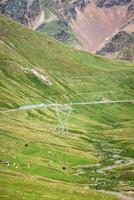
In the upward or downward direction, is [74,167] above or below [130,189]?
above

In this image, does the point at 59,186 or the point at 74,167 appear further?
the point at 74,167

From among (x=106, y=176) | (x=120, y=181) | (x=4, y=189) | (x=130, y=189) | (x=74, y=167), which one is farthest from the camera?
(x=74, y=167)

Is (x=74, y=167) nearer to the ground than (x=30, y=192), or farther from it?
farther from it

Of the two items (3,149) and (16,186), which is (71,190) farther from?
(3,149)

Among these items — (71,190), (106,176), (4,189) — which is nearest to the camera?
(4,189)

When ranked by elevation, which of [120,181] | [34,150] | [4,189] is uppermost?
[34,150]

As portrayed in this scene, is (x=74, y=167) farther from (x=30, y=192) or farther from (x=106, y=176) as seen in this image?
(x=30, y=192)

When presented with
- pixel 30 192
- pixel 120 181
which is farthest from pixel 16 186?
pixel 120 181

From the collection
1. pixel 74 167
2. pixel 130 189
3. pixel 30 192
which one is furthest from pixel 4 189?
pixel 74 167

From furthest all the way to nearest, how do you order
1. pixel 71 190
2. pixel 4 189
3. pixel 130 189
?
pixel 130 189
pixel 71 190
pixel 4 189
